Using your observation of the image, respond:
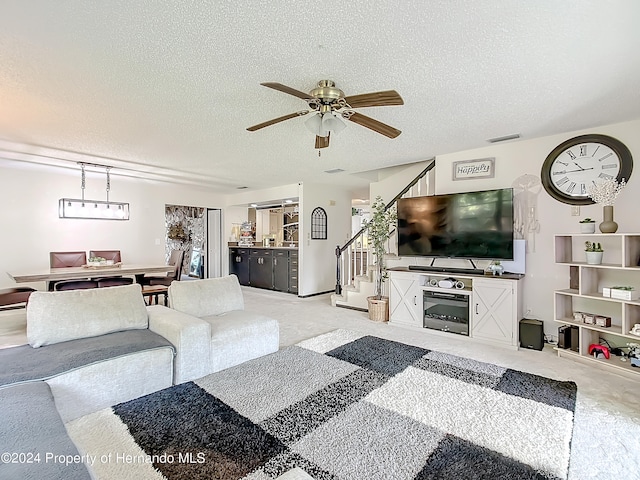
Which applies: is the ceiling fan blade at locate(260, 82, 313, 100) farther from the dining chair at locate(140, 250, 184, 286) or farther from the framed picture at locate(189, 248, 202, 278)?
the framed picture at locate(189, 248, 202, 278)

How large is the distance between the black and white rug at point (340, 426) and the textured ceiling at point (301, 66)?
229 centimetres

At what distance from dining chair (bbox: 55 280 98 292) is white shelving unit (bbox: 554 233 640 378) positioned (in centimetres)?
607

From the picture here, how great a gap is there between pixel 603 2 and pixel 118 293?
387cm

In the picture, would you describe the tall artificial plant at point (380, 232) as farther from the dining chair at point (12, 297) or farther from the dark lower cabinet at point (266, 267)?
the dining chair at point (12, 297)

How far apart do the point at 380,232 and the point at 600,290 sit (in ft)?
8.80

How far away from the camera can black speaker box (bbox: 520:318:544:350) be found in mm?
3537

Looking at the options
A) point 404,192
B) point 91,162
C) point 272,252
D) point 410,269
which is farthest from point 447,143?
point 91,162

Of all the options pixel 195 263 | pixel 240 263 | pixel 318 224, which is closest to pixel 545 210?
pixel 318 224

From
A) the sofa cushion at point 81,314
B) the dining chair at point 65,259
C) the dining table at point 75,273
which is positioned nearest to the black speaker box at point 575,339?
the sofa cushion at point 81,314

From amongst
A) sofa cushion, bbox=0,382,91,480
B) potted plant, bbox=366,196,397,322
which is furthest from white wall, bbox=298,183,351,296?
sofa cushion, bbox=0,382,91,480

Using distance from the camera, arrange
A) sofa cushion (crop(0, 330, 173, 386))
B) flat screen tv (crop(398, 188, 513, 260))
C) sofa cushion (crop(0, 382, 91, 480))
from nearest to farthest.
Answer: sofa cushion (crop(0, 382, 91, 480)) → sofa cushion (crop(0, 330, 173, 386)) → flat screen tv (crop(398, 188, 513, 260))

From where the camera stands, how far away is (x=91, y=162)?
16.4ft

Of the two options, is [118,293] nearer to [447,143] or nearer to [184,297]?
[184,297]

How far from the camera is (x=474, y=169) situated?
4.29m
